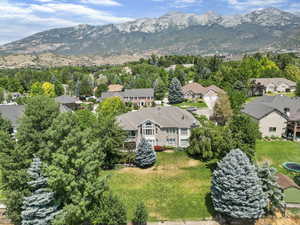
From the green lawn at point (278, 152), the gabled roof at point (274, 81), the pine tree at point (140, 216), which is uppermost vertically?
the gabled roof at point (274, 81)

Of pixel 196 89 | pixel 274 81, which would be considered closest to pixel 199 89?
pixel 196 89

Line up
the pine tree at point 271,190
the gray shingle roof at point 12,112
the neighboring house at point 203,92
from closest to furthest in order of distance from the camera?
1. the pine tree at point 271,190
2. the gray shingle roof at point 12,112
3. the neighboring house at point 203,92

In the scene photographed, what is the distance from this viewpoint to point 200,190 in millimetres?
28453

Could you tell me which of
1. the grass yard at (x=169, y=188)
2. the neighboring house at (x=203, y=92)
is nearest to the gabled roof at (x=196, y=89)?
the neighboring house at (x=203, y=92)

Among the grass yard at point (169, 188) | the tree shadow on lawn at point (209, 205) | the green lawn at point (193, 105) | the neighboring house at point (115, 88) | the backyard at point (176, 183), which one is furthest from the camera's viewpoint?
the neighboring house at point (115, 88)

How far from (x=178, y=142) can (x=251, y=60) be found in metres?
76.0

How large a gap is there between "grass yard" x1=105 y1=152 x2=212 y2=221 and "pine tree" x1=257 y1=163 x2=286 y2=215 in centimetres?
611

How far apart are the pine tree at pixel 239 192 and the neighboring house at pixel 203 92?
5243 centimetres

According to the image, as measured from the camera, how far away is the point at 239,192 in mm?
22188

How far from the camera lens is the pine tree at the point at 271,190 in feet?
77.2

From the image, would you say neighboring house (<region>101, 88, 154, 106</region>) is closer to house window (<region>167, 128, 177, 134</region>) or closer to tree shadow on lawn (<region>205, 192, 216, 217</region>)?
house window (<region>167, 128, 177, 134</region>)

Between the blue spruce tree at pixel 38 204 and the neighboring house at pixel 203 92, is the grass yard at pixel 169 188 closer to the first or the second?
the blue spruce tree at pixel 38 204

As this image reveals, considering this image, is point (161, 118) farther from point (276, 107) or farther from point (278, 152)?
point (276, 107)

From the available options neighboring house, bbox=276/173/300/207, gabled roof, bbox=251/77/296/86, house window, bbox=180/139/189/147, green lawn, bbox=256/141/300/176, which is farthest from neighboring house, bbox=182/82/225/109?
neighboring house, bbox=276/173/300/207
